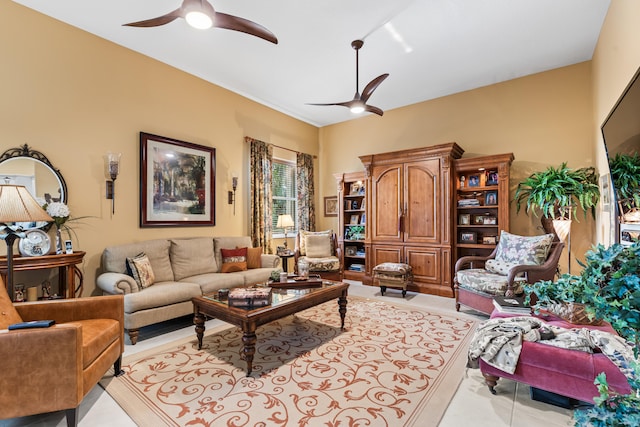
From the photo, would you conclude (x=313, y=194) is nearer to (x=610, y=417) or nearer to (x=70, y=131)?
(x=70, y=131)

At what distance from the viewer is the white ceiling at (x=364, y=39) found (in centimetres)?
321

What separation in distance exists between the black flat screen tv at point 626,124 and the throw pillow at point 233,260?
427 cm

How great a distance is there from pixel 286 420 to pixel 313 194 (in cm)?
525

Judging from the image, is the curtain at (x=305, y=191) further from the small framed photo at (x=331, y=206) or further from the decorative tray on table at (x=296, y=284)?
the decorative tray on table at (x=296, y=284)

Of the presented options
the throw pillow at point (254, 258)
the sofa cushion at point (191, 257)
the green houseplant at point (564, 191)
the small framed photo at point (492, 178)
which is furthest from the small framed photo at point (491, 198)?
the sofa cushion at point (191, 257)

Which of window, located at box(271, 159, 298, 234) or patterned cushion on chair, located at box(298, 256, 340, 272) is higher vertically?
window, located at box(271, 159, 298, 234)

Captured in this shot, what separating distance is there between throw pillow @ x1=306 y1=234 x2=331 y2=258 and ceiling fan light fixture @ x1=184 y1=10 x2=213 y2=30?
4.06 m

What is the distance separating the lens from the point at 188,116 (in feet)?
15.2

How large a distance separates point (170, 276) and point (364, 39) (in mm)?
4011

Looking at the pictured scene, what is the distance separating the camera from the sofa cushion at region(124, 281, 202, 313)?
3.04m

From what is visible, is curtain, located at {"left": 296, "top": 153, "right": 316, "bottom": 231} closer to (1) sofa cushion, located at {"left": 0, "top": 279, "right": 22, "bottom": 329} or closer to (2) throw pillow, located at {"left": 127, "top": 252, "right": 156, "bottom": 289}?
(2) throw pillow, located at {"left": 127, "top": 252, "right": 156, "bottom": 289}

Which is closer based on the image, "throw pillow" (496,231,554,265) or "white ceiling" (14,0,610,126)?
"white ceiling" (14,0,610,126)

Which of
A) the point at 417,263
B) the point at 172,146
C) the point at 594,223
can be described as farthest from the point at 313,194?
the point at 594,223

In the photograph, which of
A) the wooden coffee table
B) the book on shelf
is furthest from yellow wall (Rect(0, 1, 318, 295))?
the book on shelf
